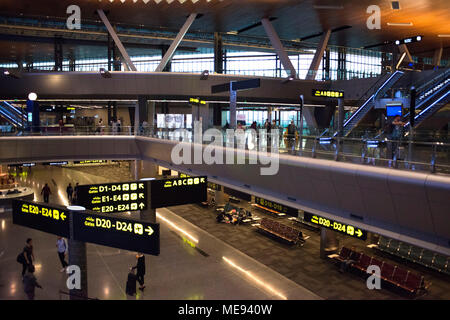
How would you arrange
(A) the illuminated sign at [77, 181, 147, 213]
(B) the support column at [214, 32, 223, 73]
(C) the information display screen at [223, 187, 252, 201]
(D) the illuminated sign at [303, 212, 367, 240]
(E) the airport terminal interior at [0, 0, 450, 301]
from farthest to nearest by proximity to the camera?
(B) the support column at [214, 32, 223, 73] → (C) the information display screen at [223, 187, 252, 201] → (D) the illuminated sign at [303, 212, 367, 240] → (A) the illuminated sign at [77, 181, 147, 213] → (E) the airport terminal interior at [0, 0, 450, 301]

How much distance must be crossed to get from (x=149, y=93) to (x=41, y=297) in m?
24.1

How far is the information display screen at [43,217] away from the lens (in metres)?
8.10

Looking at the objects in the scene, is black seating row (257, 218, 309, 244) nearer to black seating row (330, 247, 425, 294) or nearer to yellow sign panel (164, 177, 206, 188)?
black seating row (330, 247, 425, 294)

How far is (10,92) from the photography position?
31.7 m

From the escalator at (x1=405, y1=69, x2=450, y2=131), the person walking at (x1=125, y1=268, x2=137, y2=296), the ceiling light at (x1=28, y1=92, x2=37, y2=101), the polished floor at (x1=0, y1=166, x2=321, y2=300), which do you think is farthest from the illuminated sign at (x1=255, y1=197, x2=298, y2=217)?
the ceiling light at (x1=28, y1=92, x2=37, y2=101)

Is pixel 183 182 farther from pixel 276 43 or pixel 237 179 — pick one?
pixel 276 43

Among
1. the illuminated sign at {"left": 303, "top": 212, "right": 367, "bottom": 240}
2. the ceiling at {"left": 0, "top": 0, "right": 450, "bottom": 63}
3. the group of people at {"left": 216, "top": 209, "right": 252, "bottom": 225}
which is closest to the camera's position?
the illuminated sign at {"left": 303, "top": 212, "right": 367, "bottom": 240}

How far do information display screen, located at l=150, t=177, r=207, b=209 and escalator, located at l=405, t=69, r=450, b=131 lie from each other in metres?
9.57

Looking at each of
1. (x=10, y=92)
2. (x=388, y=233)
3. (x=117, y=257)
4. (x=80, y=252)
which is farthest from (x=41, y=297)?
(x=10, y=92)

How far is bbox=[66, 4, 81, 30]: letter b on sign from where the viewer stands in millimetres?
30911

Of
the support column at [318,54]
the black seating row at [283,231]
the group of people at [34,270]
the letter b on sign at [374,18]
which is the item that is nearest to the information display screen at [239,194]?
the black seating row at [283,231]

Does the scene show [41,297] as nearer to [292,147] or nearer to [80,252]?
[80,252]

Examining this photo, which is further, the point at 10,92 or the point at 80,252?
the point at 10,92

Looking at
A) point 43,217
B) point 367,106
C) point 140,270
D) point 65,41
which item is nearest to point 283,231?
point 140,270
